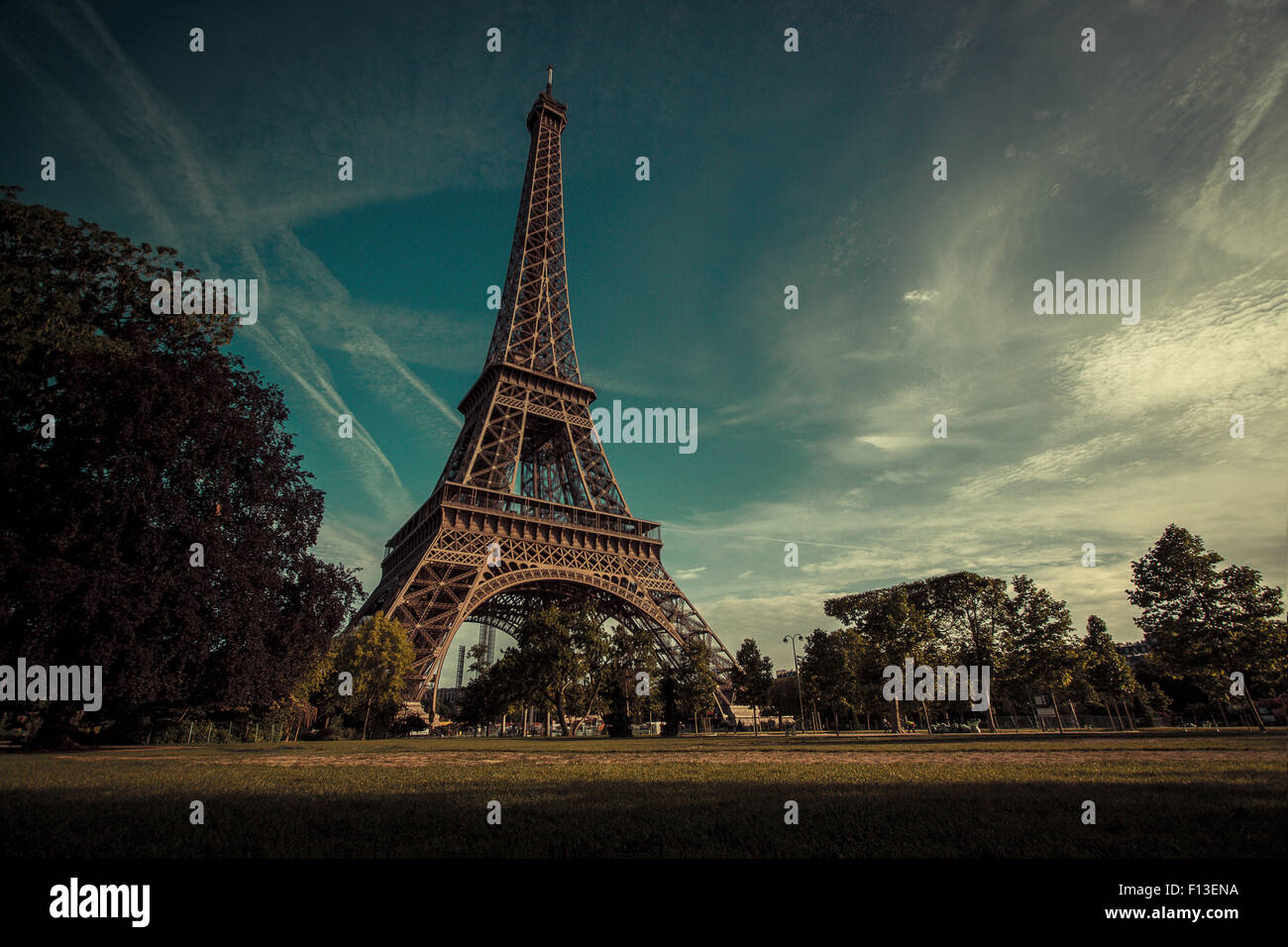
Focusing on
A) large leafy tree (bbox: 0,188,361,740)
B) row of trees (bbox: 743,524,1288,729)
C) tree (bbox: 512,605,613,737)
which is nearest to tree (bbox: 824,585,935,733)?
row of trees (bbox: 743,524,1288,729)

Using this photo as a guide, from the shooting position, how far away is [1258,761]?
1081cm

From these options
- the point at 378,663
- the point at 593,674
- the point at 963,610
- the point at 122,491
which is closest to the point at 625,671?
the point at 593,674

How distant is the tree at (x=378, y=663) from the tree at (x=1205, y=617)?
38.6 metres

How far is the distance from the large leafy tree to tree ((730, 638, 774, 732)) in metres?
39.5

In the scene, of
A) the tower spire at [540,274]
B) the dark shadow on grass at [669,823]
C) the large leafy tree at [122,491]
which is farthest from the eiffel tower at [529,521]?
the dark shadow on grass at [669,823]

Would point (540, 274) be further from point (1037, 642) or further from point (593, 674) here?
point (1037, 642)

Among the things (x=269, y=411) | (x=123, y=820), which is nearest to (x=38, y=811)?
(x=123, y=820)

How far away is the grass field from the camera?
16.9ft

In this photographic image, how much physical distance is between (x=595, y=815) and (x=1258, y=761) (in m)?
12.8

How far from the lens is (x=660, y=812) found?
6613 mm

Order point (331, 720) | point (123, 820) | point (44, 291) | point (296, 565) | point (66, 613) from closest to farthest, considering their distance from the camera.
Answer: point (123, 820) < point (66, 613) < point (44, 291) < point (296, 565) < point (331, 720)

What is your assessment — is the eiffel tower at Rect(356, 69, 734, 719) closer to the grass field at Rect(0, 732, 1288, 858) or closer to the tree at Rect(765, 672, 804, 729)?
the tree at Rect(765, 672, 804, 729)
